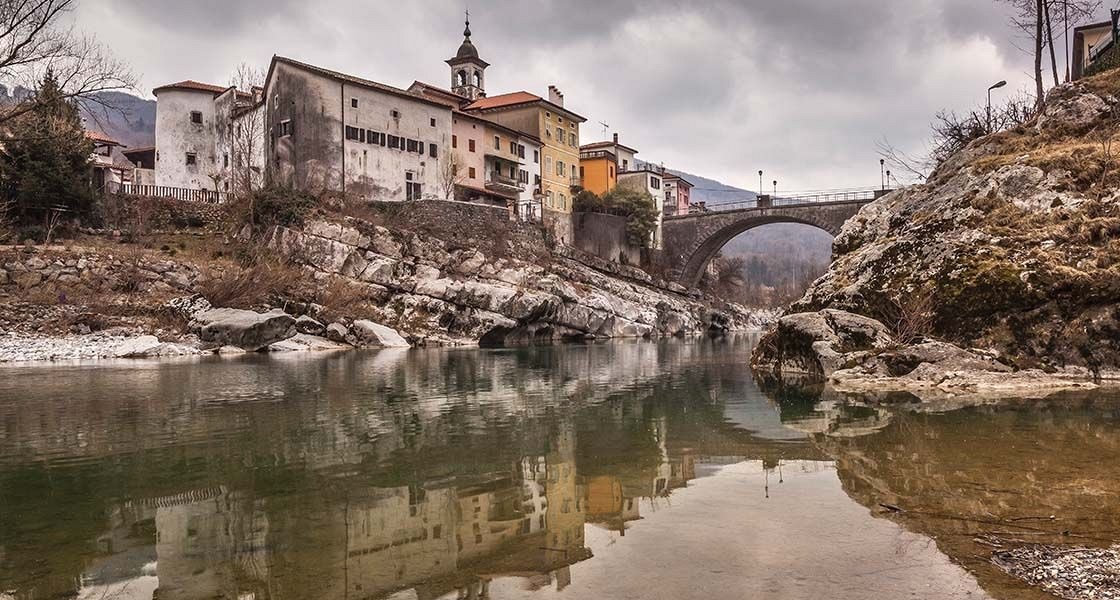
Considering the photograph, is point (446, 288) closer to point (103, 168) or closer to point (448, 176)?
point (448, 176)

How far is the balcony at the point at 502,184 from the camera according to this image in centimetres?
7175

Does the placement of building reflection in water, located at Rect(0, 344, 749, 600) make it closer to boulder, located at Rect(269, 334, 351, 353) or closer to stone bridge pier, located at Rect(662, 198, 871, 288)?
boulder, located at Rect(269, 334, 351, 353)

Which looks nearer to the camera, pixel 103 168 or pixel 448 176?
pixel 103 168

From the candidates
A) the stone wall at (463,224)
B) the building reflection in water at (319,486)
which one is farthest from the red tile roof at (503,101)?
the building reflection in water at (319,486)

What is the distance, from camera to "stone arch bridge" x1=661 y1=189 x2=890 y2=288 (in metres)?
73.7

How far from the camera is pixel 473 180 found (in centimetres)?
6969

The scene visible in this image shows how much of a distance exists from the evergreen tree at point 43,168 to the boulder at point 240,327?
1391cm

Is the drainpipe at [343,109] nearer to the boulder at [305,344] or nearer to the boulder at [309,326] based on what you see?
the boulder at [309,326]

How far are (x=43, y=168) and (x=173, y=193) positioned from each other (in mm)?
12289

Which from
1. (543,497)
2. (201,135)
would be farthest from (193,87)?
(543,497)

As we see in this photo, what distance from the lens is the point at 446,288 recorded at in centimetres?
5331

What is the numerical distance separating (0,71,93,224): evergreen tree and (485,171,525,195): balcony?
114ft

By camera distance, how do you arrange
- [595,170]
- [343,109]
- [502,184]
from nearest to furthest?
[343,109]
[502,184]
[595,170]

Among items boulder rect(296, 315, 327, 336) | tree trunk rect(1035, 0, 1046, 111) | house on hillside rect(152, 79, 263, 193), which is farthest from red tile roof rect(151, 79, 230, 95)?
tree trunk rect(1035, 0, 1046, 111)
